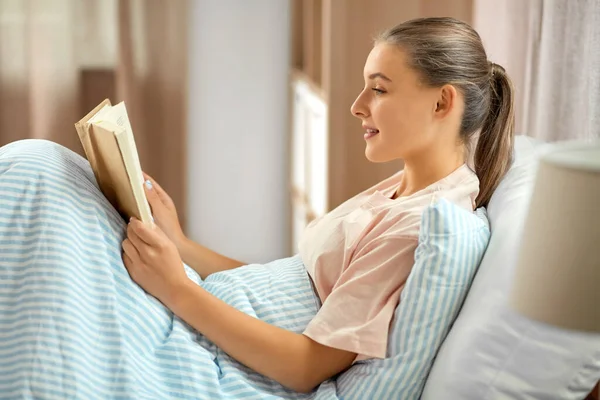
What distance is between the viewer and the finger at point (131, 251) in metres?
1.31

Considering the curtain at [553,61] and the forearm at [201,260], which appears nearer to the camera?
the curtain at [553,61]

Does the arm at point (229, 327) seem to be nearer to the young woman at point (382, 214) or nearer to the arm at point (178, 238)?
the young woman at point (382, 214)

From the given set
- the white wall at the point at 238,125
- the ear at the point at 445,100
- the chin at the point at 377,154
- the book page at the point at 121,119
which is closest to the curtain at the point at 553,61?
the ear at the point at 445,100

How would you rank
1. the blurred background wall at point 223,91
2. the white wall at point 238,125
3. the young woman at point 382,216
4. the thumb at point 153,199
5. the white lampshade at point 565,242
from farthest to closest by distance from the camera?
1. the white wall at point 238,125
2. the blurred background wall at point 223,91
3. the thumb at point 153,199
4. the young woman at point 382,216
5. the white lampshade at point 565,242

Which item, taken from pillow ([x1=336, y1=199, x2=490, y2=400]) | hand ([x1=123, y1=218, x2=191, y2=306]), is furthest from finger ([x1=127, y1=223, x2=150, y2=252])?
pillow ([x1=336, y1=199, x2=490, y2=400])

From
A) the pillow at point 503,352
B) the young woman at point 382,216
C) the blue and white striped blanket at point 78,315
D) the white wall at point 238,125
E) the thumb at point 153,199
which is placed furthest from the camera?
the white wall at point 238,125

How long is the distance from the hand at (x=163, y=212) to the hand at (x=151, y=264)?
29 cm

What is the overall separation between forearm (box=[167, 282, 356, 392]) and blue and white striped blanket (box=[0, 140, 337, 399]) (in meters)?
0.02

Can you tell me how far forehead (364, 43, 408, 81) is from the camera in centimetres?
146

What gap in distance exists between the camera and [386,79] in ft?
4.84

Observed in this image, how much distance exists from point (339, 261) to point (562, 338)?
455mm

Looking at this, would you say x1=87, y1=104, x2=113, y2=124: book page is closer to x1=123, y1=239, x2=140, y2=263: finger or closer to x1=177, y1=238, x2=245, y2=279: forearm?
x1=123, y1=239, x2=140, y2=263: finger

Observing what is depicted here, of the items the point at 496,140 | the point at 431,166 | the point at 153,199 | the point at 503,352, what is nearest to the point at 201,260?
the point at 153,199

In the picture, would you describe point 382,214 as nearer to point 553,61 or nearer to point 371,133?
point 371,133
